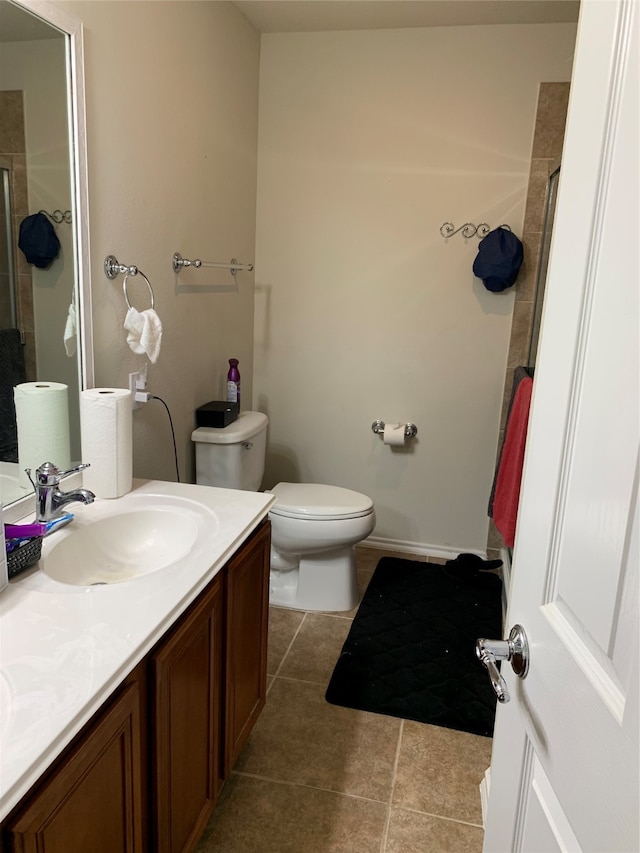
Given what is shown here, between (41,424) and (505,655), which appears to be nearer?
(505,655)

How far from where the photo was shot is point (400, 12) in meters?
2.69

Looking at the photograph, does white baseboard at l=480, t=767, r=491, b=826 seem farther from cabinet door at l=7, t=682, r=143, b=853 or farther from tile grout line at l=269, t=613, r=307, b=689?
cabinet door at l=7, t=682, r=143, b=853

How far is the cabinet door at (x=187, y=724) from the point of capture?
121cm

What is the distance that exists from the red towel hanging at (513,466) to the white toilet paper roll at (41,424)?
5.33ft

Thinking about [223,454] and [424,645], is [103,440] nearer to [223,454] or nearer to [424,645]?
[223,454]

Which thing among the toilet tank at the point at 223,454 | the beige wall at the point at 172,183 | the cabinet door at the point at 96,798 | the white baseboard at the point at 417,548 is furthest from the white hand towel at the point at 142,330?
the white baseboard at the point at 417,548

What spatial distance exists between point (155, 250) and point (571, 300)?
67.2 inches

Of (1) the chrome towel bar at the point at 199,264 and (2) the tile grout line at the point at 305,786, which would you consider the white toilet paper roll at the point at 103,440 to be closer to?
(1) the chrome towel bar at the point at 199,264

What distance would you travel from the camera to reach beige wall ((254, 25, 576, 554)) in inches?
113

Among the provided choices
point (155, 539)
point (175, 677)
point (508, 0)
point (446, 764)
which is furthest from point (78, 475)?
point (508, 0)

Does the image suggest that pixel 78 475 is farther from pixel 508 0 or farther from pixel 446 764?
pixel 508 0

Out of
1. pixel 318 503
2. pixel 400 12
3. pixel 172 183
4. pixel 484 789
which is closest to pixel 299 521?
pixel 318 503

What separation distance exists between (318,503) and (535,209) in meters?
1.65

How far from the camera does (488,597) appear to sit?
2928mm
